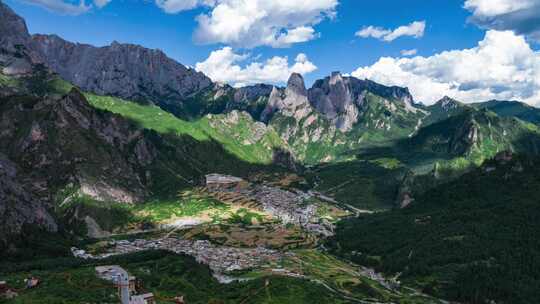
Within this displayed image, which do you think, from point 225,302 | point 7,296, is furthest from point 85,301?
point 225,302

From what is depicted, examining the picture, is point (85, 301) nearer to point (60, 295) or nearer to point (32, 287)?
point (60, 295)

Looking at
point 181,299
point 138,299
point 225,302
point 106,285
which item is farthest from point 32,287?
point 225,302

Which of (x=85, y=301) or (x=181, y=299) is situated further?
(x=181, y=299)

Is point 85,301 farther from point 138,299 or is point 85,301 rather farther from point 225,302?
point 225,302

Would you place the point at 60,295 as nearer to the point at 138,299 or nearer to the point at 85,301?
the point at 85,301

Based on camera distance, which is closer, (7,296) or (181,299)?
(7,296)

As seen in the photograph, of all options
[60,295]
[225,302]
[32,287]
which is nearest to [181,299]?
[225,302]

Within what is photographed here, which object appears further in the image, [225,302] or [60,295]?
[225,302]
